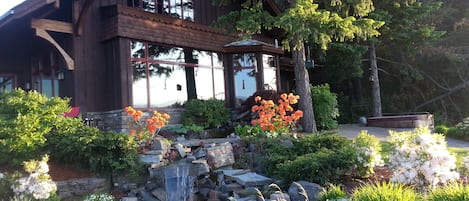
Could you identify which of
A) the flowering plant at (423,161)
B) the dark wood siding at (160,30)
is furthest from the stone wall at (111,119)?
the flowering plant at (423,161)

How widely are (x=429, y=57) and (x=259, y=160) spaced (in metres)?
15.2

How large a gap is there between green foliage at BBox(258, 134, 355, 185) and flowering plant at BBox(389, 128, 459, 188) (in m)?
1.02

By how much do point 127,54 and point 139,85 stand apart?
941mm

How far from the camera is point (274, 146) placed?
7.55 m

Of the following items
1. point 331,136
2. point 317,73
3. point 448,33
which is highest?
point 448,33

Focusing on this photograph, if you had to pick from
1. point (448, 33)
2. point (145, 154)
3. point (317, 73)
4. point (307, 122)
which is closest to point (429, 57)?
point (448, 33)

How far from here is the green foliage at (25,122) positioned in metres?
6.20

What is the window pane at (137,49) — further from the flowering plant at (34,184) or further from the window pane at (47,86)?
the flowering plant at (34,184)

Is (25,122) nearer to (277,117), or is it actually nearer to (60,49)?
(60,49)

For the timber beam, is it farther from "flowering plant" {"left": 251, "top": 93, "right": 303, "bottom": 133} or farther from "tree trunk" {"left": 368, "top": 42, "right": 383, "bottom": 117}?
"tree trunk" {"left": 368, "top": 42, "right": 383, "bottom": 117}

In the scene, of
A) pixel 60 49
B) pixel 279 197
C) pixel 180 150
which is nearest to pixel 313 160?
pixel 279 197

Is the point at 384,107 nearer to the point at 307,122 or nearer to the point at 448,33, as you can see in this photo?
the point at 448,33

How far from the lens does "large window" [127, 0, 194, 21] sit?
11.9 meters

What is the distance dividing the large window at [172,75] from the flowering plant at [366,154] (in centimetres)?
700
